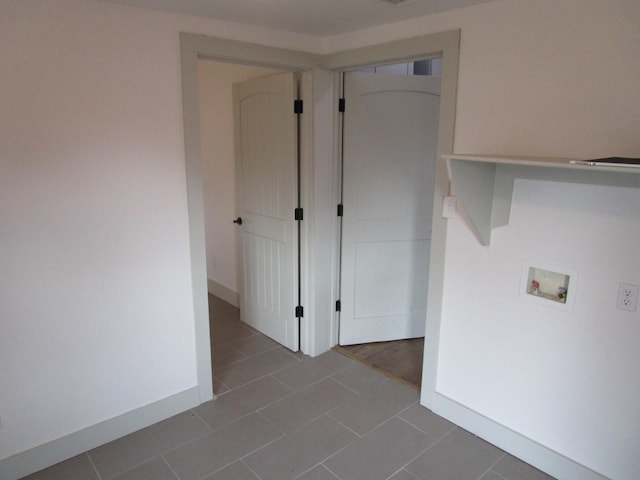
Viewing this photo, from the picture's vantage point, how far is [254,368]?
3070 millimetres

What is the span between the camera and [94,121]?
6.70 ft

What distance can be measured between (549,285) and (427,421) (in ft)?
3.54

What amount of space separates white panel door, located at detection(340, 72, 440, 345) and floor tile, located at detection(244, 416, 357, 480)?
101 cm

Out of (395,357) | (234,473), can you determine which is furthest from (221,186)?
(234,473)

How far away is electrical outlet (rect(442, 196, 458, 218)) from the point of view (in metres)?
2.29

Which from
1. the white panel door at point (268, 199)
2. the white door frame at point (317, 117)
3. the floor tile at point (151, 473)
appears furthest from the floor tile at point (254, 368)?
the floor tile at point (151, 473)

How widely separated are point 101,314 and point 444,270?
1824mm

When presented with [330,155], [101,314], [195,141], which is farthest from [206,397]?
[330,155]

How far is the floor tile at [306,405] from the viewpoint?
98.7 inches

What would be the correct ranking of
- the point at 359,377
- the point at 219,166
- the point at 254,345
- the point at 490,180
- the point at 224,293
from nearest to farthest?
the point at 490,180
the point at 359,377
the point at 254,345
the point at 219,166
the point at 224,293

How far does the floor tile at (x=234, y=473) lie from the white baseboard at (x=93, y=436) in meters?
0.58

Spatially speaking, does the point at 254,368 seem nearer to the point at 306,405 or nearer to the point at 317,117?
the point at 306,405

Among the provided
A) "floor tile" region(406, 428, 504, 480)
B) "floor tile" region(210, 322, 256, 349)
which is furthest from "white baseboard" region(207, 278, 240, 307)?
"floor tile" region(406, 428, 504, 480)

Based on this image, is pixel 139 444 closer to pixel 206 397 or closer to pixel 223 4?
pixel 206 397
